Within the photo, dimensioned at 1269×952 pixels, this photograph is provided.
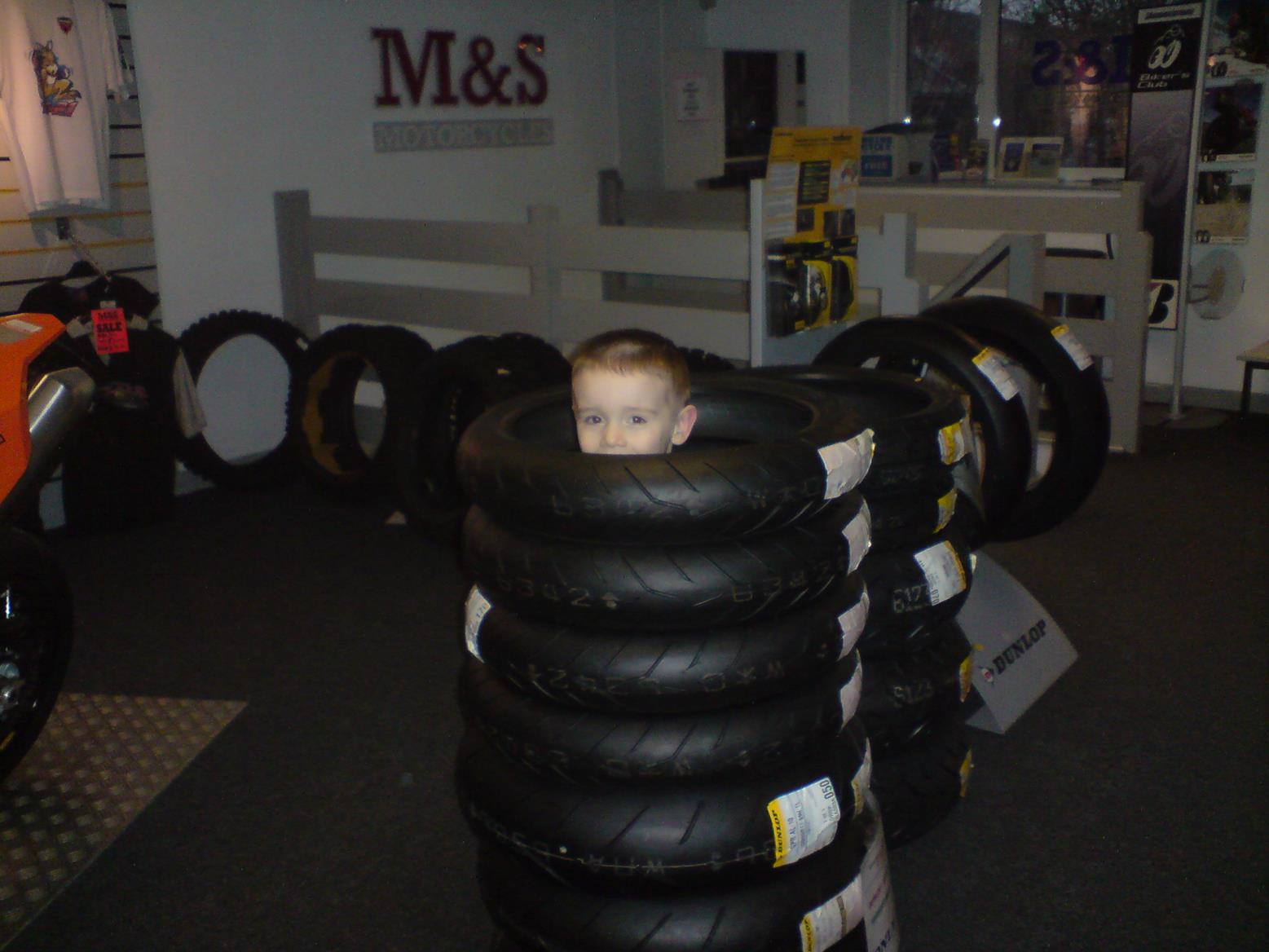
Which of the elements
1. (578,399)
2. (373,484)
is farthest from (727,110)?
(578,399)

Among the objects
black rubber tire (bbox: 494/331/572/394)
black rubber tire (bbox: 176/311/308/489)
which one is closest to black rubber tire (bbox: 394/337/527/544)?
black rubber tire (bbox: 494/331/572/394)

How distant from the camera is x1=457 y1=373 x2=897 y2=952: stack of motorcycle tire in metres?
1.51

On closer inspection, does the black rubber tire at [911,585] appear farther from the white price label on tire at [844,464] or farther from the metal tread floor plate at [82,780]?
the metal tread floor plate at [82,780]

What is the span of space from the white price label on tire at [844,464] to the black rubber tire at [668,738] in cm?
30

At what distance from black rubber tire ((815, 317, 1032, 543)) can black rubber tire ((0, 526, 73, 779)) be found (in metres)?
1.96

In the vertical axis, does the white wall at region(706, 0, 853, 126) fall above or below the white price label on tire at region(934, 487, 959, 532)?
above

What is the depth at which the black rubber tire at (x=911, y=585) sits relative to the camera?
215cm

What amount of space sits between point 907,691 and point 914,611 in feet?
0.50

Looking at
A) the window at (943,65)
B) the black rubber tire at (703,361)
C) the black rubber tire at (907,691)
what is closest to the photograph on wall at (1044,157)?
the window at (943,65)

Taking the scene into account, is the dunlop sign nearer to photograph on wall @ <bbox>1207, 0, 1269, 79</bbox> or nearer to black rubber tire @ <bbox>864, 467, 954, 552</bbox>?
photograph on wall @ <bbox>1207, 0, 1269, 79</bbox>

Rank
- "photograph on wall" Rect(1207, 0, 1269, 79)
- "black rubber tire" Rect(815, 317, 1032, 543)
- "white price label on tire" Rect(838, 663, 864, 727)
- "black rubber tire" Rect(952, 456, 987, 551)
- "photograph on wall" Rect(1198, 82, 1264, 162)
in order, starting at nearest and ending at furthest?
"white price label on tire" Rect(838, 663, 864, 727) → "black rubber tire" Rect(952, 456, 987, 551) → "black rubber tire" Rect(815, 317, 1032, 543) → "photograph on wall" Rect(1207, 0, 1269, 79) → "photograph on wall" Rect(1198, 82, 1264, 162)

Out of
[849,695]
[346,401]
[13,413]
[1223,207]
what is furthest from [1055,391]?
[1223,207]

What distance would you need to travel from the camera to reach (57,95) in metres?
4.04

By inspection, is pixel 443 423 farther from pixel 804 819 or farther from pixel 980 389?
pixel 804 819
